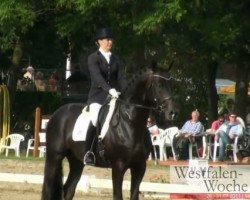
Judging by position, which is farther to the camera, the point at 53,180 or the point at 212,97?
the point at 212,97

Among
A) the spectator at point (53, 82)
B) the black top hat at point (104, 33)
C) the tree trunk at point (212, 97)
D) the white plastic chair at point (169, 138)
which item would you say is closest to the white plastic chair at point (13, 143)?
the white plastic chair at point (169, 138)

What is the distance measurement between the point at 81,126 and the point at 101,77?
0.83 m

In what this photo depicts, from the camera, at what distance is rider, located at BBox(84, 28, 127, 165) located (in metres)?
10.8

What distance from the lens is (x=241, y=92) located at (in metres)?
28.7

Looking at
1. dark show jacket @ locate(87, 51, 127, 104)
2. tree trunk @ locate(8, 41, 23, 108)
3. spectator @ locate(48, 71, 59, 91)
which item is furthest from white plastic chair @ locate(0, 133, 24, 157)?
dark show jacket @ locate(87, 51, 127, 104)

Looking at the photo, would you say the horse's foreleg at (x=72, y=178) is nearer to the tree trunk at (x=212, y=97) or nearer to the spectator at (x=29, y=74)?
the tree trunk at (x=212, y=97)

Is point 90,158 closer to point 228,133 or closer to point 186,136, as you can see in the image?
point 186,136

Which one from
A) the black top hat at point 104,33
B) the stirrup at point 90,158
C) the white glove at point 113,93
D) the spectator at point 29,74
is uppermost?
the black top hat at point 104,33

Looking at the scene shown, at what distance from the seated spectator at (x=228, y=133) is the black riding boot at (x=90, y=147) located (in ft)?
35.5

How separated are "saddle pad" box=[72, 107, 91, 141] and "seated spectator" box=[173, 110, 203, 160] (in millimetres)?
10633

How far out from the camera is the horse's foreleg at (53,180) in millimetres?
11750

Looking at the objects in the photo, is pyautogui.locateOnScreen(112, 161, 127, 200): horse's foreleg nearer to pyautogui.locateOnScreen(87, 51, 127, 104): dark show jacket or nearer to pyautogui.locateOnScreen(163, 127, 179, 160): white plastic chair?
pyautogui.locateOnScreen(87, 51, 127, 104): dark show jacket

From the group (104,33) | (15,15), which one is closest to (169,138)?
(15,15)

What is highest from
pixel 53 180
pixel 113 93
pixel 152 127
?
pixel 113 93
